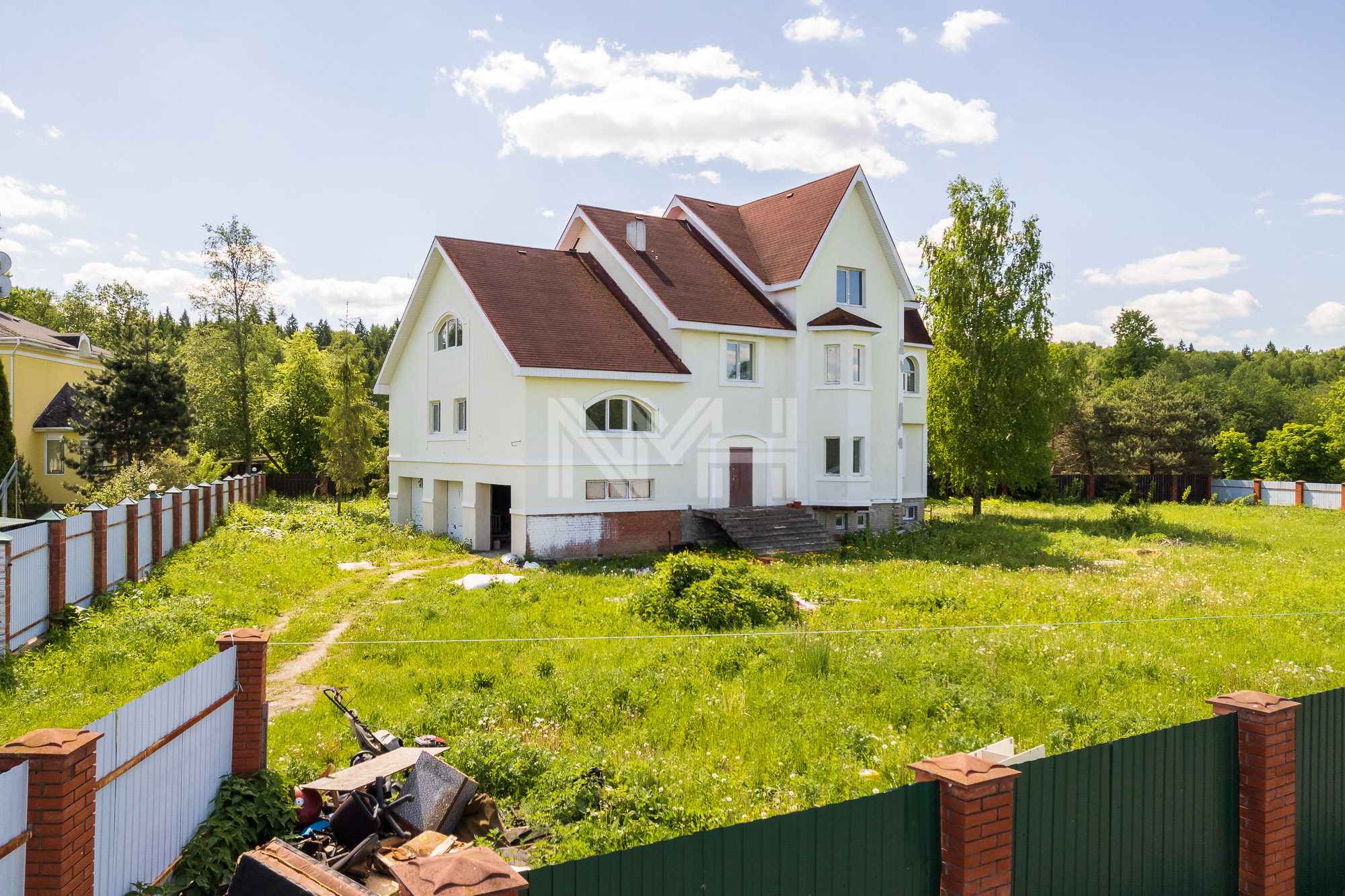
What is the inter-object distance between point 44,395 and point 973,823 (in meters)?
41.1

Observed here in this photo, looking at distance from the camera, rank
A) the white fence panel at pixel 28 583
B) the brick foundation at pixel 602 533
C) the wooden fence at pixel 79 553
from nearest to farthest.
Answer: the white fence panel at pixel 28 583 → the wooden fence at pixel 79 553 → the brick foundation at pixel 602 533

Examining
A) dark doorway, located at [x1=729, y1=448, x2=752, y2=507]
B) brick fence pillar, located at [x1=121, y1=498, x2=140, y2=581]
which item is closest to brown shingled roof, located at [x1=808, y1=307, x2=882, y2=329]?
dark doorway, located at [x1=729, y1=448, x2=752, y2=507]

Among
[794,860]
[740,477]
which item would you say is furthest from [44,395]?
[794,860]

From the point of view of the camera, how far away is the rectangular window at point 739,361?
966 inches

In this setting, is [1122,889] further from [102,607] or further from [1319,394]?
[1319,394]

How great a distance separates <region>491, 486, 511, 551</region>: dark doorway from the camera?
81.8 ft

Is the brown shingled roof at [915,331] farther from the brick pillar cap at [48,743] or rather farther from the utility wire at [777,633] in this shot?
the brick pillar cap at [48,743]

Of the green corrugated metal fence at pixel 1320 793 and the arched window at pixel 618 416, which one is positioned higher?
the arched window at pixel 618 416

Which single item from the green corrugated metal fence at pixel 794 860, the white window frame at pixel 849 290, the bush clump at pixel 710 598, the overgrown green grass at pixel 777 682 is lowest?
the overgrown green grass at pixel 777 682

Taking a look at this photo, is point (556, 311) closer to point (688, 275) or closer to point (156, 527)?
point (688, 275)

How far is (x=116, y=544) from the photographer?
48.0 feet

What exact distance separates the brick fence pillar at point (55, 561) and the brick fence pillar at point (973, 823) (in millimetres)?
12885

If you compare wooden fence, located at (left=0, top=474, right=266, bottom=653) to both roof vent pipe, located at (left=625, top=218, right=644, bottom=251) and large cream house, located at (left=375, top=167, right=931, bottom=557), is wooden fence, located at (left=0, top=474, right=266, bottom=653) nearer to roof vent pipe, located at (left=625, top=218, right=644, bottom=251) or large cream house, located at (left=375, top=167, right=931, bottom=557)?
large cream house, located at (left=375, top=167, right=931, bottom=557)

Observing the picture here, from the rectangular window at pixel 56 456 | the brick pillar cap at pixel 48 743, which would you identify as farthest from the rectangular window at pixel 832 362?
the rectangular window at pixel 56 456
